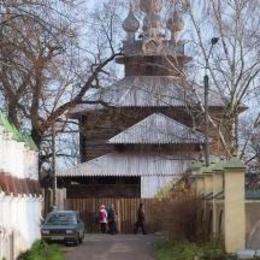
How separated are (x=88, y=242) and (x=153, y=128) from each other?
17.6 m

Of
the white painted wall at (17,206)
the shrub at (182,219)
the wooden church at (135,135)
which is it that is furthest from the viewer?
the wooden church at (135,135)

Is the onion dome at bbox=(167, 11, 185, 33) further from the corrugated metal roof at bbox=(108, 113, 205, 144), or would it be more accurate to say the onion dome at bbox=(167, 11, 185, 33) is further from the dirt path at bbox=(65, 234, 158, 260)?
the corrugated metal roof at bbox=(108, 113, 205, 144)

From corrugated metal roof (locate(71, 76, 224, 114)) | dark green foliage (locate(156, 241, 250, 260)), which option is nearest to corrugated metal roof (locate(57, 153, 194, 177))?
corrugated metal roof (locate(71, 76, 224, 114))

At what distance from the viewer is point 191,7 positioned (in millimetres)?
41438

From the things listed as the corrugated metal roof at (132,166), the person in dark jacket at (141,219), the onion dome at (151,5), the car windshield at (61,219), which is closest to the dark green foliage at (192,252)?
the car windshield at (61,219)

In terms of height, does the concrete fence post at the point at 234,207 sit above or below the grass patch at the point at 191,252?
above

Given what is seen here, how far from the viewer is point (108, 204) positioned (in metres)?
49.7

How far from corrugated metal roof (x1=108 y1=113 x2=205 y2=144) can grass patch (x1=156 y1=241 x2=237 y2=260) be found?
22.5m

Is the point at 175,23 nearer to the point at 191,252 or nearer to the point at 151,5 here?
the point at 151,5

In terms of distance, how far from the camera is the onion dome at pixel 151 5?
41759 mm

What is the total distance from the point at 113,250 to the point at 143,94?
25.8 m

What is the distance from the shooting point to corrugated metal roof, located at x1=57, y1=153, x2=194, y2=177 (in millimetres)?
52812

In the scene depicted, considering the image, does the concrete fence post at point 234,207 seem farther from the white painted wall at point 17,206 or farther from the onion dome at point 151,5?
the onion dome at point 151,5

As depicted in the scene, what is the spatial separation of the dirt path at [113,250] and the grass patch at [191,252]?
2.04 feet
